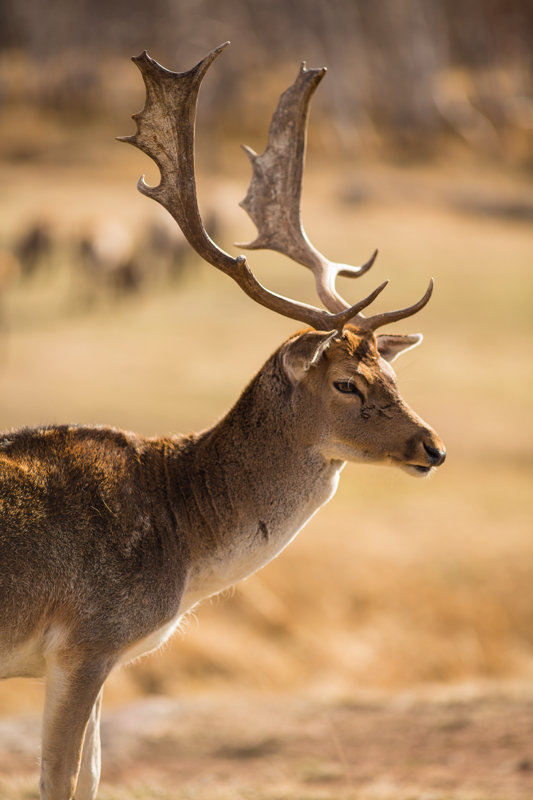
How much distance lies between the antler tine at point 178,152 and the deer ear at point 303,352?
183 mm

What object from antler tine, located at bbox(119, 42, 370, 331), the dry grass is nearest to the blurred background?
the dry grass

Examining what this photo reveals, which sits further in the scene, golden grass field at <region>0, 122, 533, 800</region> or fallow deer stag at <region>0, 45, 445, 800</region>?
golden grass field at <region>0, 122, 533, 800</region>

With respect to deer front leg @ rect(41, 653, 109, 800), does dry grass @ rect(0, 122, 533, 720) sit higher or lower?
higher

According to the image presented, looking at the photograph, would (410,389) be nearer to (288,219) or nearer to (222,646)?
(222,646)

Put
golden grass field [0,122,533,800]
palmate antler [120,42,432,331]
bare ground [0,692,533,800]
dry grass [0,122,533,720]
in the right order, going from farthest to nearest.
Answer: dry grass [0,122,533,720]
golden grass field [0,122,533,800]
bare ground [0,692,533,800]
palmate antler [120,42,432,331]

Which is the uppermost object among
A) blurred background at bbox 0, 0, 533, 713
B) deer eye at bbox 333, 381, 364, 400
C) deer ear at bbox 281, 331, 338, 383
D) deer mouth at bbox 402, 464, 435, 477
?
blurred background at bbox 0, 0, 533, 713

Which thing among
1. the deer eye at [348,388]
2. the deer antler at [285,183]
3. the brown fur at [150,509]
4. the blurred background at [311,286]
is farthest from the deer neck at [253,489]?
the blurred background at [311,286]

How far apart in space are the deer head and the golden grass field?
2894 mm

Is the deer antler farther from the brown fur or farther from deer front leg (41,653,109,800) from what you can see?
deer front leg (41,653,109,800)

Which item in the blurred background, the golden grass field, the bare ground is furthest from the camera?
the blurred background

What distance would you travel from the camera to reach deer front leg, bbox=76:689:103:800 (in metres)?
5.02

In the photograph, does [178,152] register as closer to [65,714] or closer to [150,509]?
[150,509]

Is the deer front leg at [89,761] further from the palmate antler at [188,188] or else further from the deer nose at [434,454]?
the palmate antler at [188,188]

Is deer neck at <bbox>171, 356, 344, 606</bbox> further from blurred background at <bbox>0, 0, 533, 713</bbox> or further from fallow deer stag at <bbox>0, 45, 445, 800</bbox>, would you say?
blurred background at <bbox>0, 0, 533, 713</bbox>
